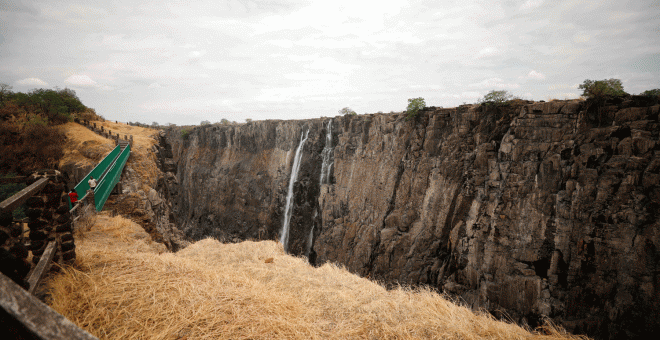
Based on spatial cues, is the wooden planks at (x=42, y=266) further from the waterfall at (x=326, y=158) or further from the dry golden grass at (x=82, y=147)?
the waterfall at (x=326, y=158)

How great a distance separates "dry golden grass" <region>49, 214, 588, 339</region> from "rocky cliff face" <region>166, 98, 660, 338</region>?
12.3 m

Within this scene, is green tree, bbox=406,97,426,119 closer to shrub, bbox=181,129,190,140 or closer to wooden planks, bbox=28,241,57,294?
wooden planks, bbox=28,241,57,294

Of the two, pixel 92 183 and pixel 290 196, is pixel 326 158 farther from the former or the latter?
pixel 92 183

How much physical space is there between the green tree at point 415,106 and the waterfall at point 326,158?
927 centimetres

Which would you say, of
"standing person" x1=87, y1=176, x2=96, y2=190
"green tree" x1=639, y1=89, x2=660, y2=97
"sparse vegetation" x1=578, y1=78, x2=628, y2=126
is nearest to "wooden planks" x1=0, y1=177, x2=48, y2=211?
"standing person" x1=87, y1=176, x2=96, y2=190

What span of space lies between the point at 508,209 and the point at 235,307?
1573 cm

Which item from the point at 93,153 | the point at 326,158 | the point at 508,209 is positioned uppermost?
the point at 93,153

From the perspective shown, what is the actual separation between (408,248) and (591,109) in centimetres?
1256

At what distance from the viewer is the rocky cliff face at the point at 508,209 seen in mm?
11719

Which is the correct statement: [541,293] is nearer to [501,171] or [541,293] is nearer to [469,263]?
[469,263]

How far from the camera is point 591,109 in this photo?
43.0ft

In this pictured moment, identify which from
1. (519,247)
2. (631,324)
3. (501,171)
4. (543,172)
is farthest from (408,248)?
(631,324)

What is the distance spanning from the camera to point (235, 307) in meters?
3.93

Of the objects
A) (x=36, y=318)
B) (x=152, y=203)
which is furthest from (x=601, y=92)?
(x=152, y=203)
